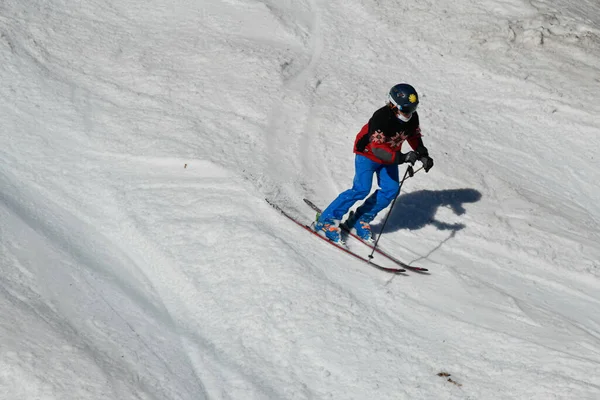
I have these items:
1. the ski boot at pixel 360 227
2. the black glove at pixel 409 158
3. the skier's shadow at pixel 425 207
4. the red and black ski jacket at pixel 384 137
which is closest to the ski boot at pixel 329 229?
the ski boot at pixel 360 227

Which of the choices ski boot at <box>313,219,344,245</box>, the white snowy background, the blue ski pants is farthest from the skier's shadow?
ski boot at <box>313,219,344,245</box>

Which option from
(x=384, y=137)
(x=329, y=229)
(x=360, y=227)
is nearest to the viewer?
(x=384, y=137)

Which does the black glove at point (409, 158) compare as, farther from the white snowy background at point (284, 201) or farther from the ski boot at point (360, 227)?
the white snowy background at point (284, 201)

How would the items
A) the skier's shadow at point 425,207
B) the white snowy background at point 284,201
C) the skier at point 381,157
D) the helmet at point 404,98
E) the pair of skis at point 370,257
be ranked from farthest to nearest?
the skier's shadow at point 425,207 → the pair of skis at point 370,257 → the skier at point 381,157 → the helmet at point 404,98 → the white snowy background at point 284,201

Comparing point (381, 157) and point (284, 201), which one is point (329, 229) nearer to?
point (284, 201)

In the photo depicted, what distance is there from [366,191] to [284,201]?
1.44 meters

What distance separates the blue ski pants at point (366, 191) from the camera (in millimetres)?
8875

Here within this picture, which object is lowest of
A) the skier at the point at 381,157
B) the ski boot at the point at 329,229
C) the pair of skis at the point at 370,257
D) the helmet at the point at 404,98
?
the pair of skis at the point at 370,257

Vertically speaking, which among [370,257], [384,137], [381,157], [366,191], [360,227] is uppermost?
[384,137]

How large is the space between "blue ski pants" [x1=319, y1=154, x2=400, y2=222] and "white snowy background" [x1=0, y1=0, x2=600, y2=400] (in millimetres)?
528

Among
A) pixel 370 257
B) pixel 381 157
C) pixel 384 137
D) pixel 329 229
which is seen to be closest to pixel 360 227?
pixel 329 229

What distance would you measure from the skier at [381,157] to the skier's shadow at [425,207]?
72 cm

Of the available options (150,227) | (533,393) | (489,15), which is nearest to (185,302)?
(150,227)

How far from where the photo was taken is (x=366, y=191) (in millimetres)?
8922
